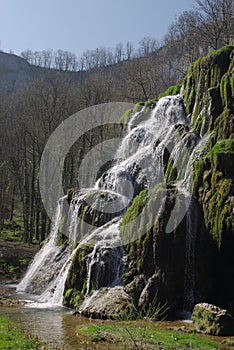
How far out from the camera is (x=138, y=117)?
28656 mm

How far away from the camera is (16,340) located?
9.16 meters

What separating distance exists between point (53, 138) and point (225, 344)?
25.5 metres

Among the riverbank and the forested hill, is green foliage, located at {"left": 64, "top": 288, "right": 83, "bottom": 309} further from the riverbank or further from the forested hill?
the forested hill

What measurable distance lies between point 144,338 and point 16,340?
287 centimetres

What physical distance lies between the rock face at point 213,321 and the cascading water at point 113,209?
2.19 meters

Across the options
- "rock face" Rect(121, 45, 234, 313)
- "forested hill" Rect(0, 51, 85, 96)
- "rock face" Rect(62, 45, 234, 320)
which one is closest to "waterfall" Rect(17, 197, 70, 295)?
"rock face" Rect(62, 45, 234, 320)

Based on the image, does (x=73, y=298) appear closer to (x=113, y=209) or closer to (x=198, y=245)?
(x=198, y=245)

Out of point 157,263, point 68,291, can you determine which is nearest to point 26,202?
point 68,291

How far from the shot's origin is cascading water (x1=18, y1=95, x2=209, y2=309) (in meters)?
15.5

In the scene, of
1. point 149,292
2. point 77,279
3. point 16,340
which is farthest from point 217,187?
point 16,340

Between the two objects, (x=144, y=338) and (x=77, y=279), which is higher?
(x=77, y=279)

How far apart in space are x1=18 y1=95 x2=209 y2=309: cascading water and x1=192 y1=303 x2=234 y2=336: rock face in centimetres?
219

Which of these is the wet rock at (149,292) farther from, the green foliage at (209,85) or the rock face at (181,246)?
the green foliage at (209,85)

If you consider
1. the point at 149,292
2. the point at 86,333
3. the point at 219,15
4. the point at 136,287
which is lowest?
the point at 86,333
